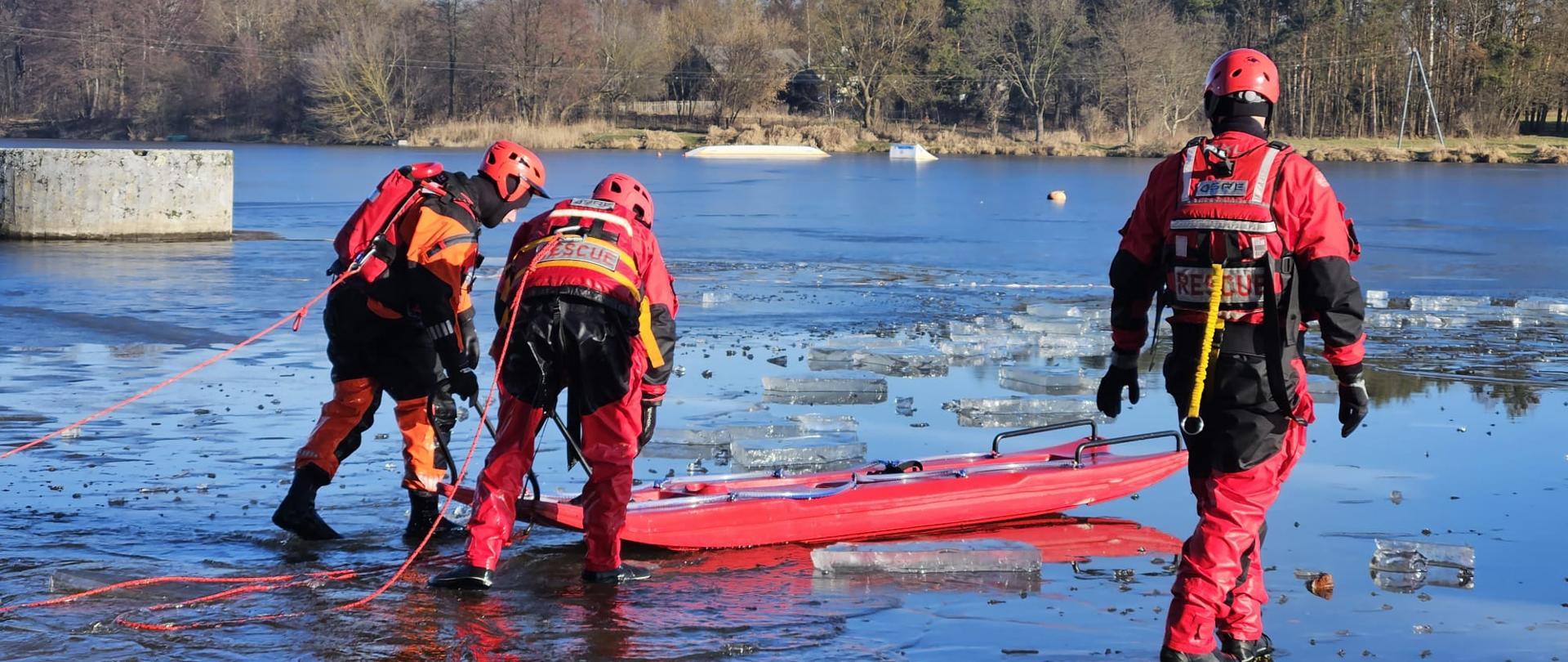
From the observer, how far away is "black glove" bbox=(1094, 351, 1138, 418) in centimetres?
511

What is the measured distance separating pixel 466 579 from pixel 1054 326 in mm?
8003

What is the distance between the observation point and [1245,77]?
4.92 meters

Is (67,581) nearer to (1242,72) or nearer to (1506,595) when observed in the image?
(1242,72)

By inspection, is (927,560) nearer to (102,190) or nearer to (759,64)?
(102,190)

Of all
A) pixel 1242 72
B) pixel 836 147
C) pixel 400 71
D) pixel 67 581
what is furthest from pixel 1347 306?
pixel 400 71

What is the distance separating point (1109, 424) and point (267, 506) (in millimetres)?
4764

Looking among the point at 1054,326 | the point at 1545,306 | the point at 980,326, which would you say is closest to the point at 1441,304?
the point at 1545,306

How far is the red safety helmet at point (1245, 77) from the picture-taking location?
492 centimetres

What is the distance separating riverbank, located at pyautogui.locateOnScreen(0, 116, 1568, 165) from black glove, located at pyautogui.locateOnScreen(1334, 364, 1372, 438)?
6332 cm

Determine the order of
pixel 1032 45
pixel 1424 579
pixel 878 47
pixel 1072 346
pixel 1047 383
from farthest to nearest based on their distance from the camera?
pixel 878 47, pixel 1032 45, pixel 1072 346, pixel 1047 383, pixel 1424 579

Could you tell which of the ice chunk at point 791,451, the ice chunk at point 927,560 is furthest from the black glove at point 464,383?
the ice chunk at point 791,451

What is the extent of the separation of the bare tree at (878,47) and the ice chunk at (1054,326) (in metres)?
76.8

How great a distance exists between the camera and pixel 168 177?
770 inches

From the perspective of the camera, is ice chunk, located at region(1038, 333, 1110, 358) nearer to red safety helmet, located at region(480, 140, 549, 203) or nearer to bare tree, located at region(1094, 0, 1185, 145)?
red safety helmet, located at region(480, 140, 549, 203)
